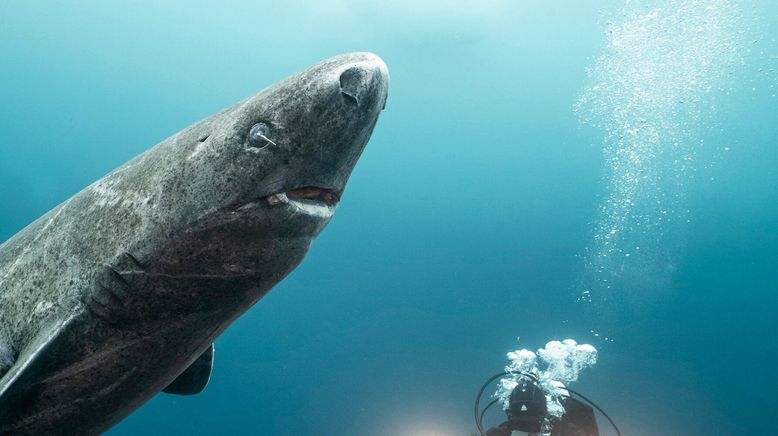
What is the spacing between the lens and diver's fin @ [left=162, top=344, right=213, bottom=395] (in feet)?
10.3

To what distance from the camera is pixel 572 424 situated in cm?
691

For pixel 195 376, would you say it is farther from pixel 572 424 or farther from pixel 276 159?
pixel 572 424

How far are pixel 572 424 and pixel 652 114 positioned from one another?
37.6m

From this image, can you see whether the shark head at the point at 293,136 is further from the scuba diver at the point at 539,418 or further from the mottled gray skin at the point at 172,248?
the scuba diver at the point at 539,418

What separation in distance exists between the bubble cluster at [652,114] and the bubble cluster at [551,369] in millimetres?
11814

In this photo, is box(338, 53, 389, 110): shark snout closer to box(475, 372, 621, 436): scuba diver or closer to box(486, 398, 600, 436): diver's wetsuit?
box(475, 372, 621, 436): scuba diver

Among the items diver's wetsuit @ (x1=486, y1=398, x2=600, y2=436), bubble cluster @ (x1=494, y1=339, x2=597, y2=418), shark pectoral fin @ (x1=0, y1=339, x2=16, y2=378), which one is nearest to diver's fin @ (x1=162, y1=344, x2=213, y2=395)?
shark pectoral fin @ (x1=0, y1=339, x2=16, y2=378)

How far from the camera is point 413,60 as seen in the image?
35.8 metres

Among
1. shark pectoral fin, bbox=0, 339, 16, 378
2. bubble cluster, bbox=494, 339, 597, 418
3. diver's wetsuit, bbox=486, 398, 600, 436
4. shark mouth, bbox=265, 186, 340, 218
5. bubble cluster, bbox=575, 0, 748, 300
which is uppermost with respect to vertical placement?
bubble cluster, bbox=575, 0, 748, 300

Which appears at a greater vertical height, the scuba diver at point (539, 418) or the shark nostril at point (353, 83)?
the scuba diver at point (539, 418)

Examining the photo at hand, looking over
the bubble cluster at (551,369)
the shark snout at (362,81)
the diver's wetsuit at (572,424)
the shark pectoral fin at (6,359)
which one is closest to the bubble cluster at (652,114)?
the bubble cluster at (551,369)

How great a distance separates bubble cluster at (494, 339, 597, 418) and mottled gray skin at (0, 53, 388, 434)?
6668 mm

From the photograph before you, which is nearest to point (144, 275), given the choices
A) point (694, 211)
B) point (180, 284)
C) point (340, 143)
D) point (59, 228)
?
point (180, 284)

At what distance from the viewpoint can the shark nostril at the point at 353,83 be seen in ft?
5.56
